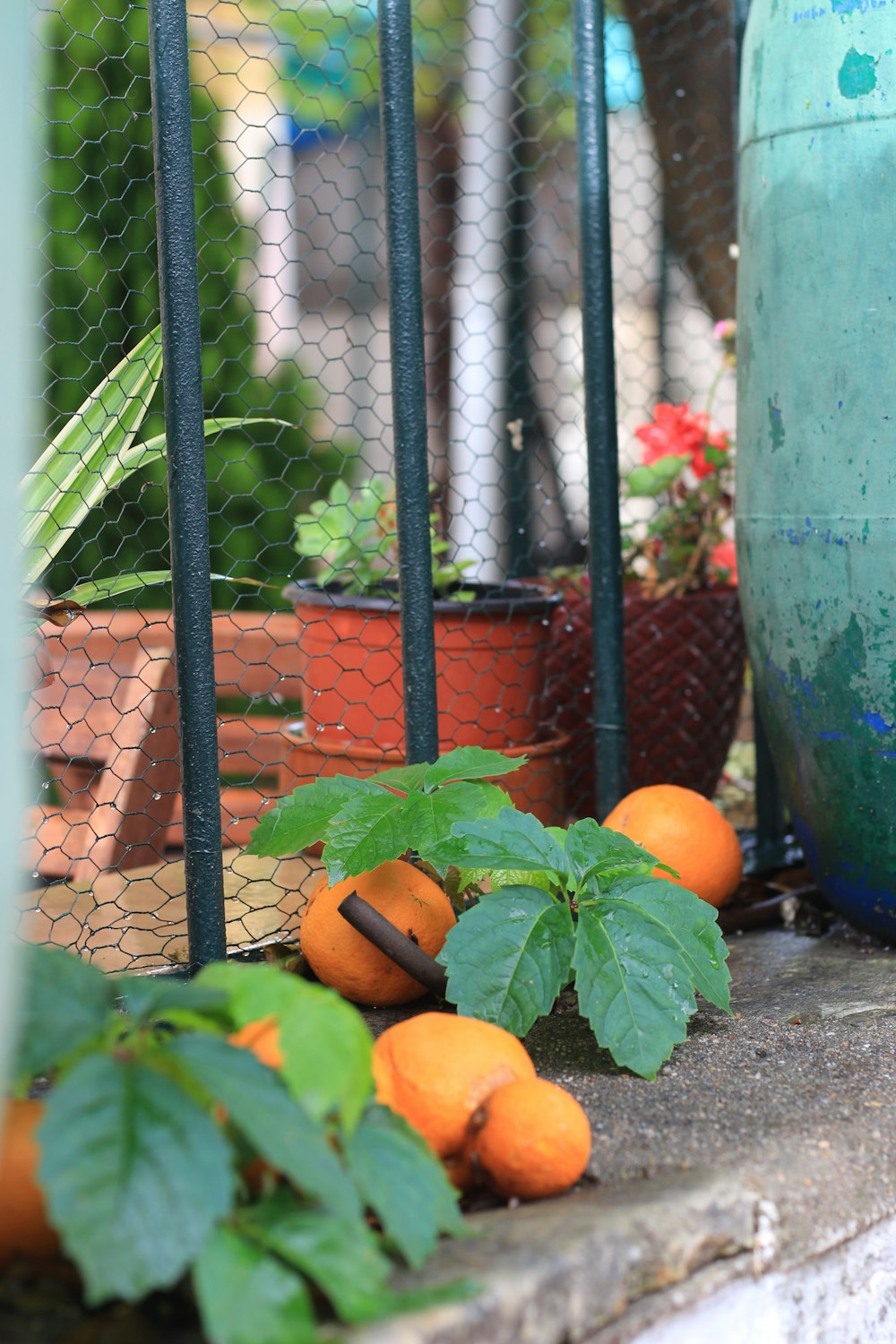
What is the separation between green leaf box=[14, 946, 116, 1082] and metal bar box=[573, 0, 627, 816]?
1.01 m

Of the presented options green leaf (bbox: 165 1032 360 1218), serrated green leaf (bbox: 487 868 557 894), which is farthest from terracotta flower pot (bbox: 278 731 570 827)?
green leaf (bbox: 165 1032 360 1218)

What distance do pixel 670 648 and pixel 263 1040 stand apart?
1216 millimetres

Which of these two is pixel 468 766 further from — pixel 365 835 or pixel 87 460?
pixel 87 460

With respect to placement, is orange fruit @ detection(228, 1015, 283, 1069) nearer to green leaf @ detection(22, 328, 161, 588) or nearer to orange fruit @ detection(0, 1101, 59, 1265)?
orange fruit @ detection(0, 1101, 59, 1265)

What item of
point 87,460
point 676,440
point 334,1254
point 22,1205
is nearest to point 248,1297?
point 334,1254

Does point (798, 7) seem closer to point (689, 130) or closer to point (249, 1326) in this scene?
point (249, 1326)

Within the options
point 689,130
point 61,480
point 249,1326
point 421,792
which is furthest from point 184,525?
point 689,130

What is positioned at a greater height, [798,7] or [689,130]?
[689,130]

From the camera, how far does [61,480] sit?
1.31 meters

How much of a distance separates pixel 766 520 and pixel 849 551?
0.12 meters

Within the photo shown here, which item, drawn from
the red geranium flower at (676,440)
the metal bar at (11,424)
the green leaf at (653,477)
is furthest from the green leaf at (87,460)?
the red geranium flower at (676,440)

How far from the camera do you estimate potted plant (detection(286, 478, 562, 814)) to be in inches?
63.2

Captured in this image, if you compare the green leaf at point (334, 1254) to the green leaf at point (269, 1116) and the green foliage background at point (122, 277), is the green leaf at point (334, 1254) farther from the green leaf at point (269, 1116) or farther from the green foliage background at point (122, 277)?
the green foliage background at point (122, 277)

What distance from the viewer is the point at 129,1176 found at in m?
0.65
